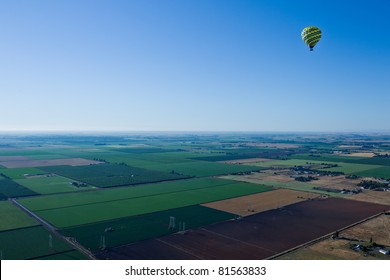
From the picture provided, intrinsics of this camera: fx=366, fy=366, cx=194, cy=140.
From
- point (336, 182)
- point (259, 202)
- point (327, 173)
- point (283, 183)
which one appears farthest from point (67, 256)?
point (327, 173)

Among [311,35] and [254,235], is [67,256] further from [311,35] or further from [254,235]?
[311,35]

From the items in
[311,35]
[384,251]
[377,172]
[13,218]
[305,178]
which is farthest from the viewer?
[377,172]

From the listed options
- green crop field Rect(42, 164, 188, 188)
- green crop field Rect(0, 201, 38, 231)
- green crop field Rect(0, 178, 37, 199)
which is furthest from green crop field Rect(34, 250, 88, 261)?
green crop field Rect(42, 164, 188, 188)

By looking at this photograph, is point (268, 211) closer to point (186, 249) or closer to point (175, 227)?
point (175, 227)

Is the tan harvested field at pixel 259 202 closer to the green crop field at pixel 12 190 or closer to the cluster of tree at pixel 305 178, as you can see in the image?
the cluster of tree at pixel 305 178

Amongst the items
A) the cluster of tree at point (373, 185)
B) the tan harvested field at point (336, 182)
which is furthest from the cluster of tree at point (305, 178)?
the cluster of tree at point (373, 185)

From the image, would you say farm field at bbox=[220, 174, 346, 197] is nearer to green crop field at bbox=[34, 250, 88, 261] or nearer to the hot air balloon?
the hot air balloon
